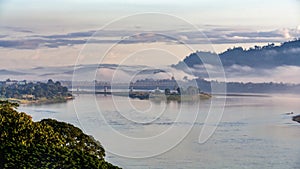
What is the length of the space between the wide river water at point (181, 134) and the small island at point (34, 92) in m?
1.56

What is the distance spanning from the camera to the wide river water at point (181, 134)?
11.0 metres

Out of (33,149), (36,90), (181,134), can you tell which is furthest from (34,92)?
(33,149)

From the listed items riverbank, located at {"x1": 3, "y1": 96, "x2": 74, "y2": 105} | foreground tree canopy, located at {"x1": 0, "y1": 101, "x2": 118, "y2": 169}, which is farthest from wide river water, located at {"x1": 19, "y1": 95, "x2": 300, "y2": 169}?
foreground tree canopy, located at {"x1": 0, "y1": 101, "x2": 118, "y2": 169}

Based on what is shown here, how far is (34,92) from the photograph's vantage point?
23.1 m

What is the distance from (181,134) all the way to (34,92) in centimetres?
1068

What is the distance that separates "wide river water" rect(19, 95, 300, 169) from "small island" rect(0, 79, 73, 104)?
1.56m

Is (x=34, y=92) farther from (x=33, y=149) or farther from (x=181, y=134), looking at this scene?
(x=33, y=149)

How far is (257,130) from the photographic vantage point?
634 inches

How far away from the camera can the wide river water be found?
1102cm

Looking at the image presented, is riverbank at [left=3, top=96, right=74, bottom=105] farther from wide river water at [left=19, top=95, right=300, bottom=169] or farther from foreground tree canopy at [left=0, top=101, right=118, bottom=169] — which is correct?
foreground tree canopy at [left=0, top=101, right=118, bottom=169]

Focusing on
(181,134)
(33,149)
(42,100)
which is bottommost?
(181,134)

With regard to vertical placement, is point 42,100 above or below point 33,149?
below

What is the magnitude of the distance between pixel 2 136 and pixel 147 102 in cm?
1090

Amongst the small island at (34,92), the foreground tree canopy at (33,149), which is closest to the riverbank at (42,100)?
the small island at (34,92)
